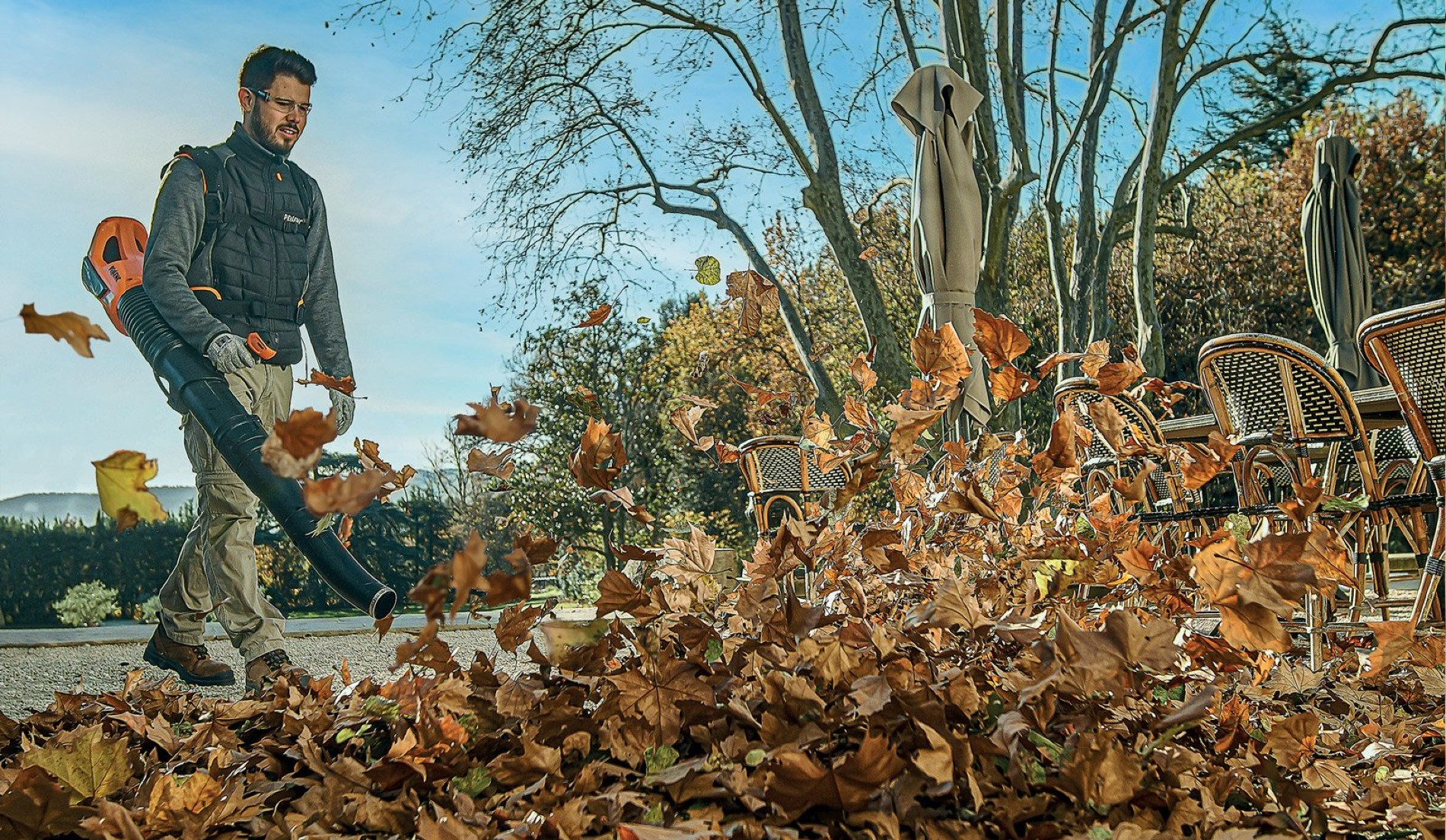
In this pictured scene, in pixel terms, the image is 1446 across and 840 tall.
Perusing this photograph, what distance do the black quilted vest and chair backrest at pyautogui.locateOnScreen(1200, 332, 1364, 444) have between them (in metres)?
3.16

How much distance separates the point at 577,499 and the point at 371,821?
8.49 m

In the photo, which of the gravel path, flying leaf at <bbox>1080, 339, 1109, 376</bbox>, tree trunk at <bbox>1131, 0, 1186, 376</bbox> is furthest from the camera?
tree trunk at <bbox>1131, 0, 1186, 376</bbox>

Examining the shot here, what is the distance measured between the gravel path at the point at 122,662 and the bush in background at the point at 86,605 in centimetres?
186

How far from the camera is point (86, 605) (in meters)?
5.72

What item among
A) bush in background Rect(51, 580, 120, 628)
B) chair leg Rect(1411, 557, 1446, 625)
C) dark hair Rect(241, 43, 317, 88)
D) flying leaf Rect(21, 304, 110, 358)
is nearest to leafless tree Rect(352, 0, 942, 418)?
→ dark hair Rect(241, 43, 317, 88)

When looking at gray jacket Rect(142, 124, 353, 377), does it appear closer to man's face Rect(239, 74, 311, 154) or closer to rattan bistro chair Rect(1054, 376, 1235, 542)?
man's face Rect(239, 74, 311, 154)

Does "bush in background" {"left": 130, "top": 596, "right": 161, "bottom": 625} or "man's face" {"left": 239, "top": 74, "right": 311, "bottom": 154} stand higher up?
"man's face" {"left": 239, "top": 74, "right": 311, "bottom": 154}

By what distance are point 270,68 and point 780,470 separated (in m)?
2.96

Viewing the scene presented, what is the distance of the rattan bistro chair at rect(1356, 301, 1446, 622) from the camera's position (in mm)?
1980

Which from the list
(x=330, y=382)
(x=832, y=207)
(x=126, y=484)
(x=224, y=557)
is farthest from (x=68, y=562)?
(x=126, y=484)

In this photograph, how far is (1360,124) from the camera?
1013 cm

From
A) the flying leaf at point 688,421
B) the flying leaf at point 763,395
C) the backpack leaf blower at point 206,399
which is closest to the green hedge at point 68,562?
the backpack leaf blower at point 206,399

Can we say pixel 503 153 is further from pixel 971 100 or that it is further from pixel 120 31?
pixel 971 100

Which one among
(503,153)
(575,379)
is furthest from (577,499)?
(503,153)
